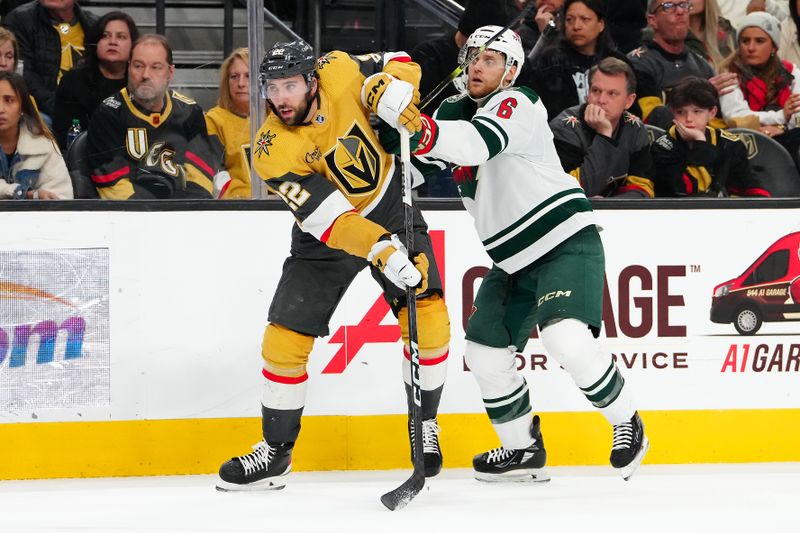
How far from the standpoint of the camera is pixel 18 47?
3797 millimetres

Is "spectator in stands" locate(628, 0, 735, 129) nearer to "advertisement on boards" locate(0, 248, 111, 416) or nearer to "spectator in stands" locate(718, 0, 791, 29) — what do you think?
"spectator in stands" locate(718, 0, 791, 29)

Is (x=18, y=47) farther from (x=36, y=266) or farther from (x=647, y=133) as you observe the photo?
(x=647, y=133)

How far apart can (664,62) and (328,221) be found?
5.97 feet

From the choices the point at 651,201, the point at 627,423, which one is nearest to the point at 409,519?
the point at 627,423

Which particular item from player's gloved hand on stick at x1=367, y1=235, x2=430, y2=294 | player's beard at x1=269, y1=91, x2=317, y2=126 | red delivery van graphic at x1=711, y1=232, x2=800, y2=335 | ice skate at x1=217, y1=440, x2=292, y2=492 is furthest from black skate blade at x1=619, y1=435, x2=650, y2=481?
player's beard at x1=269, y1=91, x2=317, y2=126

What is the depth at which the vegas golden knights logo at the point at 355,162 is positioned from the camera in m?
3.11

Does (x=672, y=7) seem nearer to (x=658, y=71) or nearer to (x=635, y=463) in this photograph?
(x=658, y=71)

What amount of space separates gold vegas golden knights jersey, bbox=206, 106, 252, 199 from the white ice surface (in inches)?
36.6

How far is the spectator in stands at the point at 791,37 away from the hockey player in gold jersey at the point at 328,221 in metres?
1.82

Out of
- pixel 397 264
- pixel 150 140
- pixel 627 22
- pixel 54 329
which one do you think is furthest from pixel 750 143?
pixel 54 329

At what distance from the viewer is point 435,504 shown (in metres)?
2.98

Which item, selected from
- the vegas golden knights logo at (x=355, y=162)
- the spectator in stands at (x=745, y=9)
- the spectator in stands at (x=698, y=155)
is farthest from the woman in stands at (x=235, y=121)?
the spectator in stands at (x=745, y=9)

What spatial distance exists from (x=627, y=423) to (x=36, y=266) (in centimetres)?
184

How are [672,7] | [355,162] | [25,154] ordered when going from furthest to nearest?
[672,7] → [25,154] → [355,162]
